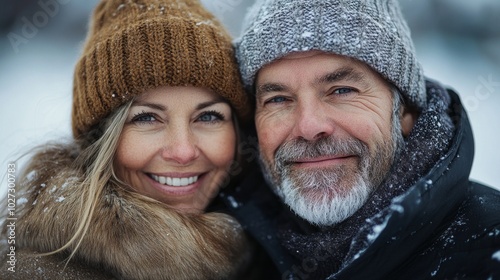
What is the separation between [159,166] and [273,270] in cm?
87

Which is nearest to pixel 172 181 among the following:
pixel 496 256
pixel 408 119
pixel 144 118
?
pixel 144 118

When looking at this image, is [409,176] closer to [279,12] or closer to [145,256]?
[279,12]

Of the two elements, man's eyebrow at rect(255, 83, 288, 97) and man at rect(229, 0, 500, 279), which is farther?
man's eyebrow at rect(255, 83, 288, 97)

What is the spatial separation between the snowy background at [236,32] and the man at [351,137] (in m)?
3.43

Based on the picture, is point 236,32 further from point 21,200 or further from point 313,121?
point 21,200

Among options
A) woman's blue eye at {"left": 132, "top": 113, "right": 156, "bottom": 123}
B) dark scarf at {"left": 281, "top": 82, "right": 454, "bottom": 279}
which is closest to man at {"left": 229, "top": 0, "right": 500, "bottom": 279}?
dark scarf at {"left": 281, "top": 82, "right": 454, "bottom": 279}

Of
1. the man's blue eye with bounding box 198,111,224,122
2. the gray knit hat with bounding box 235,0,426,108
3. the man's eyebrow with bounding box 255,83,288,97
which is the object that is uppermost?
the gray knit hat with bounding box 235,0,426,108

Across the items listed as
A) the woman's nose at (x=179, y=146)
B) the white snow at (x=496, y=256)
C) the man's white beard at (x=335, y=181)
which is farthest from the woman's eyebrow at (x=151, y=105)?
the white snow at (x=496, y=256)

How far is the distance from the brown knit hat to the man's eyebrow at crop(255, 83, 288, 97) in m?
0.13

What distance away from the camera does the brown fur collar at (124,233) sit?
7.27 feet

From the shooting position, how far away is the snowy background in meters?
6.06

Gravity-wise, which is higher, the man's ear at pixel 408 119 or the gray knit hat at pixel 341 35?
the gray knit hat at pixel 341 35

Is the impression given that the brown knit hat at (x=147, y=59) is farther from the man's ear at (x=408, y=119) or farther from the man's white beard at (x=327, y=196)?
the man's ear at (x=408, y=119)

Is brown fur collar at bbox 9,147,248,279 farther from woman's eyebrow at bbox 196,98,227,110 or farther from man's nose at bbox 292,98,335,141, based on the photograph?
man's nose at bbox 292,98,335,141
